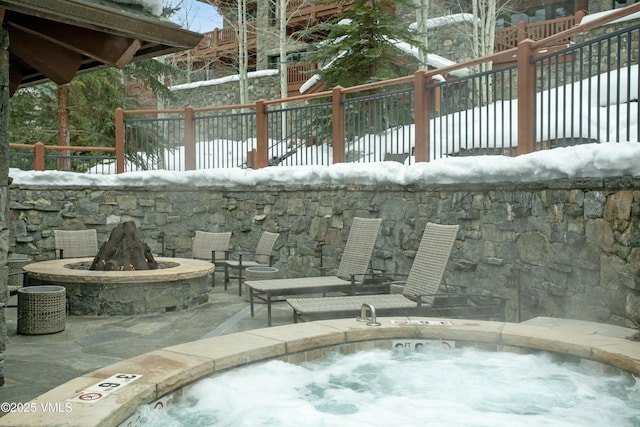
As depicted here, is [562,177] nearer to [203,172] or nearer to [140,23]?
[140,23]

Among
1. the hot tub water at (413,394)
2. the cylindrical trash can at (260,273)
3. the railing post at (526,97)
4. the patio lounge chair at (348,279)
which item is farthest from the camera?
the cylindrical trash can at (260,273)

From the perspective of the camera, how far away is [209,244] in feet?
31.2

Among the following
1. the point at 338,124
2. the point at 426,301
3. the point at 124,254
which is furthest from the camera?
the point at 338,124

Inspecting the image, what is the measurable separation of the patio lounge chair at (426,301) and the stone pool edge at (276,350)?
1.91 feet

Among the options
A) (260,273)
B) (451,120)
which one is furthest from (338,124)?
(260,273)

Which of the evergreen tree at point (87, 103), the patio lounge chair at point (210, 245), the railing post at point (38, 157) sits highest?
the evergreen tree at point (87, 103)

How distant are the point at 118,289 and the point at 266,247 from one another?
2697 mm

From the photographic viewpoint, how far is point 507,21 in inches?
853

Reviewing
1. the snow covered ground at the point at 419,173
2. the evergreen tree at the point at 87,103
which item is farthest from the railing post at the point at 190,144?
the evergreen tree at the point at 87,103

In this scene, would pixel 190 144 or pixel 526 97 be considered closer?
pixel 526 97

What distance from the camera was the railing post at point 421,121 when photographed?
24.0ft

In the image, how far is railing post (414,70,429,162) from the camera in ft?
24.0

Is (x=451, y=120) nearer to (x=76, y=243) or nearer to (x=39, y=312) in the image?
(x=39, y=312)

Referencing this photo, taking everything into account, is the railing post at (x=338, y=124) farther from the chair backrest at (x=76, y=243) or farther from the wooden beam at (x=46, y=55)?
the chair backrest at (x=76, y=243)
